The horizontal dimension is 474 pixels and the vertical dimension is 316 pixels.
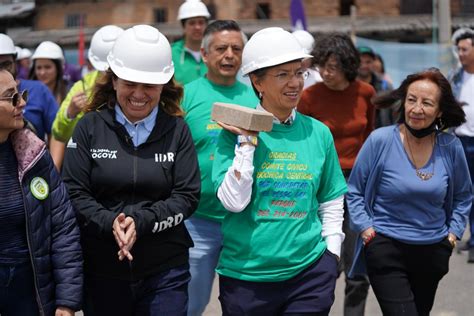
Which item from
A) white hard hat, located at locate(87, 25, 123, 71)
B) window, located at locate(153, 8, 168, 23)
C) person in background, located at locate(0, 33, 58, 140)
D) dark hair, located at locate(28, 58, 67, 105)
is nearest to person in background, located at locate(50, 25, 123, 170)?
white hard hat, located at locate(87, 25, 123, 71)

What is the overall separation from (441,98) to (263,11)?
36.1 metres

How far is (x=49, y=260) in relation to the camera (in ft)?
10.8

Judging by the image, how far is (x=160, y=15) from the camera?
135ft

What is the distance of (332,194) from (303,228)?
0.29m

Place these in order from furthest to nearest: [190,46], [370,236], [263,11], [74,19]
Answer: [74,19] → [263,11] → [190,46] → [370,236]

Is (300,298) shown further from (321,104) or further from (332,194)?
(321,104)

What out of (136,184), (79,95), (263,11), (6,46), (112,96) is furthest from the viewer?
(263,11)

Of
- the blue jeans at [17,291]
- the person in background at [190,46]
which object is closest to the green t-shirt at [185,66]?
the person in background at [190,46]

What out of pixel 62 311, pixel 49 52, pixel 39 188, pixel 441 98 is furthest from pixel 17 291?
pixel 49 52

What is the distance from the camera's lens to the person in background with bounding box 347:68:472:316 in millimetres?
4266

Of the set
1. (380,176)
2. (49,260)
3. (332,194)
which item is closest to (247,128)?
(332,194)

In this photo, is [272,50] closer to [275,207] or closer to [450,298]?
[275,207]

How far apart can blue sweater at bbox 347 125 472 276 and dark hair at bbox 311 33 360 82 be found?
123 cm

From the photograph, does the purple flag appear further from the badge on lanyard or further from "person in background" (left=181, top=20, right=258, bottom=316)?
the badge on lanyard
